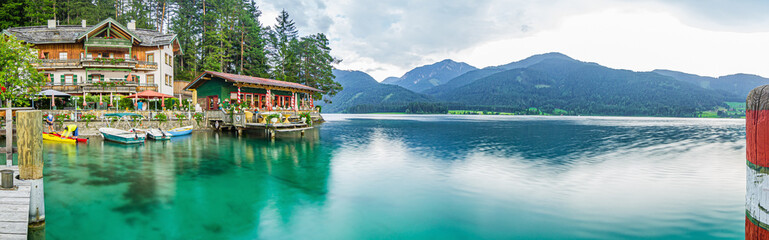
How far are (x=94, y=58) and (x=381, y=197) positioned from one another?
45.9 metres

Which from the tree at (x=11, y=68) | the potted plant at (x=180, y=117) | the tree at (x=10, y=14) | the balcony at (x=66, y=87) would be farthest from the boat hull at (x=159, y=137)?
the tree at (x=10, y=14)

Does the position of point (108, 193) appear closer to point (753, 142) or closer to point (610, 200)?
point (753, 142)

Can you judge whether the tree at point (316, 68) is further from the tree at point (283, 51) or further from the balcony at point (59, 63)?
the balcony at point (59, 63)

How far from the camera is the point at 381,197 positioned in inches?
484

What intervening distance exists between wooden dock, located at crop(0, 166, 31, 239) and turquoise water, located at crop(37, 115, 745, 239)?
4.31ft

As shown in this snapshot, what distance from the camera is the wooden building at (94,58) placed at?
1567 inches

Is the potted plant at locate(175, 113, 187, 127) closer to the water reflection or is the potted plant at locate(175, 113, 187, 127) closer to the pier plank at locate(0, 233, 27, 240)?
the water reflection

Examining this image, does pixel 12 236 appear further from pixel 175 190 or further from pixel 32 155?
pixel 175 190

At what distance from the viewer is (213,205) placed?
1045 cm

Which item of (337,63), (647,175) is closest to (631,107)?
(337,63)

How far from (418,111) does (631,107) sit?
11022cm

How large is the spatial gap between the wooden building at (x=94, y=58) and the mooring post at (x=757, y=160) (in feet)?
159

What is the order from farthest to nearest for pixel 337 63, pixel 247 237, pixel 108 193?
1. pixel 337 63
2. pixel 108 193
3. pixel 247 237

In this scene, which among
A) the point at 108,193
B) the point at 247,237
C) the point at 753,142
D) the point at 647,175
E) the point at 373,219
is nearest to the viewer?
the point at 753,142
